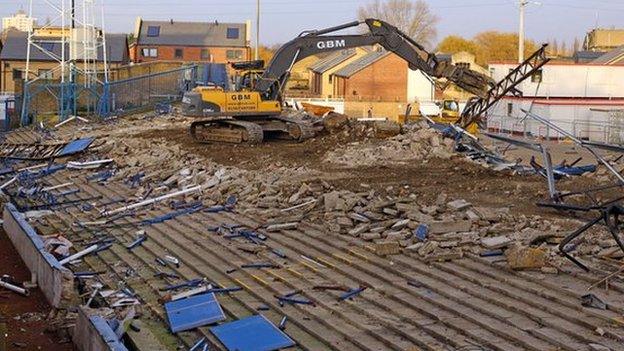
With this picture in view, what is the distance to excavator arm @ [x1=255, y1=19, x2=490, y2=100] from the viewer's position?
82.6ft

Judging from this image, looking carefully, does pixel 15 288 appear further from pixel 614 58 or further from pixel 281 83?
pixel 614 58

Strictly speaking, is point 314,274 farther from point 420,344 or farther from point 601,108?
point 601,108

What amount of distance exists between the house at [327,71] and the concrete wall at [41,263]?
4787cm

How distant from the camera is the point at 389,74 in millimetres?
63656

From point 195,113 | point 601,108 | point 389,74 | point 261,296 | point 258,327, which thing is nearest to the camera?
point 258,327

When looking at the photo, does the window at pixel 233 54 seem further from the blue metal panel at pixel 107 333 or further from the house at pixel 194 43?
the blue metal panel at pixel 107 333

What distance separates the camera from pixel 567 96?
158 ft

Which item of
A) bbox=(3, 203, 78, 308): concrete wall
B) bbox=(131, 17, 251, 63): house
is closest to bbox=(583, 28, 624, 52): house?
bbox=(131, 17, 251, 63): house

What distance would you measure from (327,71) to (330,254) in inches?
2169

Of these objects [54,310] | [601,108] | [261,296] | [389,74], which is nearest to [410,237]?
[261,296]

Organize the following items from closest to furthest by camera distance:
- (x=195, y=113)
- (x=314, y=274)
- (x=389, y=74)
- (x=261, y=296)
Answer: (x=261, y=296) < (x=314, y=274) < (x=195, y=113) < (x=389, y=74)

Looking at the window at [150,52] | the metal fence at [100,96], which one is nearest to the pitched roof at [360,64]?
the window at [150,52]

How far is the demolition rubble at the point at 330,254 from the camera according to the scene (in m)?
10.0

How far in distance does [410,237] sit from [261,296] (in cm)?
293
